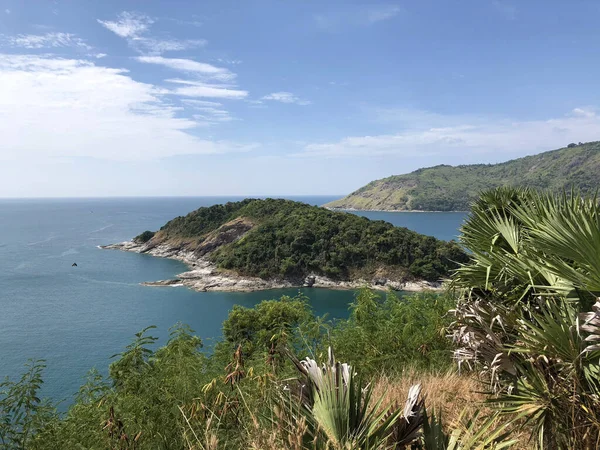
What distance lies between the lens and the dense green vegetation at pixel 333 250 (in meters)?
53.9

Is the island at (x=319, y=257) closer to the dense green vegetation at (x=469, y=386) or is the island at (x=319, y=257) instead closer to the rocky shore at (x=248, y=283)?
the rocky shore at (x=248, y=283)

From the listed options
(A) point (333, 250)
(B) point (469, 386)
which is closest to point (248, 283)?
(A) point (333, 250)

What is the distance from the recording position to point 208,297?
49031mm

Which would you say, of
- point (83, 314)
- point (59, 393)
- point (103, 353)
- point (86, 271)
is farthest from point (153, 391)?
point (86, 271)

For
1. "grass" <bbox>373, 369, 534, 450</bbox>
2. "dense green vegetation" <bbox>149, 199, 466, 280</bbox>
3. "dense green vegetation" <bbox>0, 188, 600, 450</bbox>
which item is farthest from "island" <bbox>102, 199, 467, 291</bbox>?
"dense green vegetation" <bbox>0, 188, 600, 450</bbox>

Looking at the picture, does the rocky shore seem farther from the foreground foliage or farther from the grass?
the foreground foliage

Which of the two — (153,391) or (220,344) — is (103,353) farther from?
(153,391)

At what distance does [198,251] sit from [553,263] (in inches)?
2704

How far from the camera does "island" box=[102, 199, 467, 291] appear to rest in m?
53.1

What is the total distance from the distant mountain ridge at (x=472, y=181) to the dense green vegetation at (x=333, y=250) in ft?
301

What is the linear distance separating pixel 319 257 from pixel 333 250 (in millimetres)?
2281

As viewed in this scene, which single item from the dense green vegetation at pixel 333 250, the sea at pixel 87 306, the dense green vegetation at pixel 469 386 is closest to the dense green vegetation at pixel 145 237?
the sea at pixel 87 306

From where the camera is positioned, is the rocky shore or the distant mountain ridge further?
the distant mountain ridge

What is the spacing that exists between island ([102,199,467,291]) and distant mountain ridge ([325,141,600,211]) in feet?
304
